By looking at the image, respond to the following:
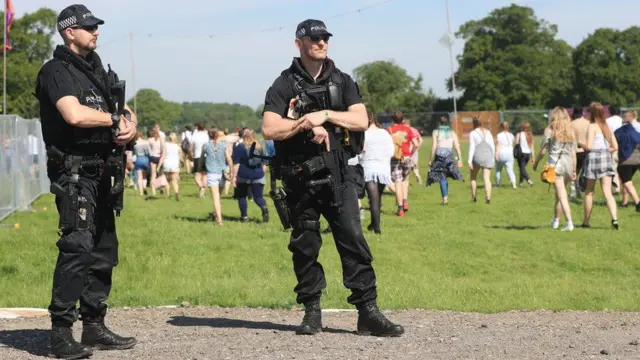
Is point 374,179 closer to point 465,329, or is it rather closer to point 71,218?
point 465,329

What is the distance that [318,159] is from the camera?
23.6 ft

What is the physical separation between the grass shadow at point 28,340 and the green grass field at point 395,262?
2255 mm

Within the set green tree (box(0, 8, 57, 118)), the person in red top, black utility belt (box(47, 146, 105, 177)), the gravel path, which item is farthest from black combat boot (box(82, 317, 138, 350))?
green tree (box(0, 8, 57, 118))

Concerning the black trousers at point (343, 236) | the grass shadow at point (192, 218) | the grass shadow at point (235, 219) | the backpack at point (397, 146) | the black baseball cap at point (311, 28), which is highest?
the black baseball cap at point (311, 28)

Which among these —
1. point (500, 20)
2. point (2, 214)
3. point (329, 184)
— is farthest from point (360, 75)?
point (329, 184)

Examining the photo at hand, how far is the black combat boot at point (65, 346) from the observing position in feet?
21.5

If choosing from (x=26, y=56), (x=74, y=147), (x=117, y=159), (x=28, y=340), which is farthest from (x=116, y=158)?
(x=26, y=56)

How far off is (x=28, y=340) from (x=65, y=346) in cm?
84

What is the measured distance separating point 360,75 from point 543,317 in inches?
6155

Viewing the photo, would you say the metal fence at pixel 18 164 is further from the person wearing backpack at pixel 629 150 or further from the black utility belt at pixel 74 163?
the black utility belt at pixel 74 163

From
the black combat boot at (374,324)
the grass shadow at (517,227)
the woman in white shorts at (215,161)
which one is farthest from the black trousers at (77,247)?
the grass shadow at (517,227)

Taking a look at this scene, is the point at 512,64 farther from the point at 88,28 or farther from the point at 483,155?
the point at 88,28

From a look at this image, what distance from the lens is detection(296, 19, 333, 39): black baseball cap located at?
7203mm

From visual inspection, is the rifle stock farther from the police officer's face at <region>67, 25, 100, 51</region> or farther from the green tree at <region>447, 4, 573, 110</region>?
the green tree at <region>447, 4, 573, 110</region>
